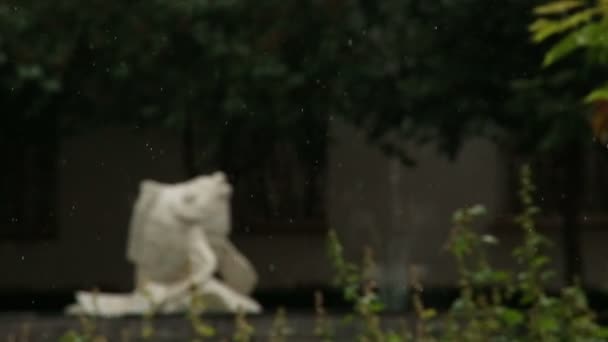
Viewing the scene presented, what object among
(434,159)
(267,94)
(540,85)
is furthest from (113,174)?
(540,85)

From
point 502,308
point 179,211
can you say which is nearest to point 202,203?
point 179,211

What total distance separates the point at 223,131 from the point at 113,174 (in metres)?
4.95

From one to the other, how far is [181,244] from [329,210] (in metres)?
7.93

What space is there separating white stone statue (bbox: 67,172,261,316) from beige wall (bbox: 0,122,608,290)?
23.2ft

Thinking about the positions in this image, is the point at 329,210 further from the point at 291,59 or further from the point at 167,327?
the point at 167,327

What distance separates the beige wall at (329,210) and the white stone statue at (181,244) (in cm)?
706

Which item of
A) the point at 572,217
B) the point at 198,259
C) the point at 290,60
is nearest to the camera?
the point at 198,259

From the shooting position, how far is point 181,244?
37.6 feet

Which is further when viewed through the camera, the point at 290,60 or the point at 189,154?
the point at 189,154

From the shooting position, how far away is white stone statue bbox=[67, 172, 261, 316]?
11.3 m

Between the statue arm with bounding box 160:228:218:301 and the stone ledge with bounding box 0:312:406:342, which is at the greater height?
the statue arm with bounding box 160:228:218:301

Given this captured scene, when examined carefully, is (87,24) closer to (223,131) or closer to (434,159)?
(223,131)

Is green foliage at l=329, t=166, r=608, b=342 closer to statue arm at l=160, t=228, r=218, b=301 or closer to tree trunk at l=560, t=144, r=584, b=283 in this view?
statue arm at l=160, t=228, r=218, b=301

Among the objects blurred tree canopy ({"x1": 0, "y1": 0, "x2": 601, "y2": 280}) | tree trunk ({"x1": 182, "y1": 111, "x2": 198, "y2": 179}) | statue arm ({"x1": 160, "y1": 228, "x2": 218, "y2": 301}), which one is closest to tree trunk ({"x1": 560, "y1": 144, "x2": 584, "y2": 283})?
blurred tree canopy ({"x1": 0, "y1": 0, "x2": 601, "y2": 280})
